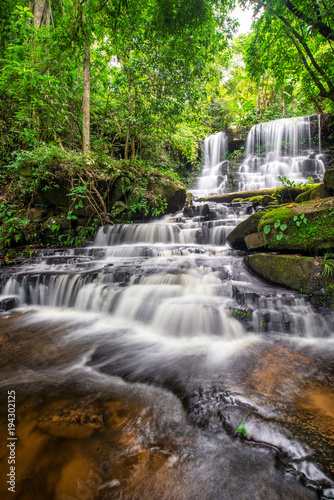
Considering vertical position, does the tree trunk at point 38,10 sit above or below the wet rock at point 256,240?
above

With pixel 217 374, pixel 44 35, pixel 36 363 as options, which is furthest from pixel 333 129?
pixel 36 363

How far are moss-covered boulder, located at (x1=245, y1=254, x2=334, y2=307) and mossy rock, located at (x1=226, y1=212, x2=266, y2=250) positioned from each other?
42.7 inches

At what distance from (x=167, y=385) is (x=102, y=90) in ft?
37.9

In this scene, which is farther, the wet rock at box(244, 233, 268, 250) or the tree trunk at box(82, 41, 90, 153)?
the tree trunk at box(82, 41, 90, 153)

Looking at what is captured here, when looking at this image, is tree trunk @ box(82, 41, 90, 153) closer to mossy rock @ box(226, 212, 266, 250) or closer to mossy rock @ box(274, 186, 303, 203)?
mossy rock @ box(226, 212, 266, 250)

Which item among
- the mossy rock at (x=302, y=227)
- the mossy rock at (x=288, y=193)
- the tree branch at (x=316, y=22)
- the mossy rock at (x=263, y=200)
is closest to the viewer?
the mossy rock at (x=302, y=227)

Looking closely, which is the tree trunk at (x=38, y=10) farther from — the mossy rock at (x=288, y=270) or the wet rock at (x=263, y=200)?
the mossy rock at (x=288, y=270)

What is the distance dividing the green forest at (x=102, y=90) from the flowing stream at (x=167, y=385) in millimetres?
4138

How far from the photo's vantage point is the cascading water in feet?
41.9

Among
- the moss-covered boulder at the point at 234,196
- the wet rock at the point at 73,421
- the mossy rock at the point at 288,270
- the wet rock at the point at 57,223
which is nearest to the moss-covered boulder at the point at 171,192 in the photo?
the moss-covered boulder at the point at 234,196

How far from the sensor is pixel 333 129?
13.2 meters

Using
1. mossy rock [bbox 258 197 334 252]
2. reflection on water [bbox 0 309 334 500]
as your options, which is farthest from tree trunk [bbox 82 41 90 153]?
reflection on water [bbox 0 309 334 500]

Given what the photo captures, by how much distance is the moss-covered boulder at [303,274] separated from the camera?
10.9ft

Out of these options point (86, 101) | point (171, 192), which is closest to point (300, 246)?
point (171, 192)
